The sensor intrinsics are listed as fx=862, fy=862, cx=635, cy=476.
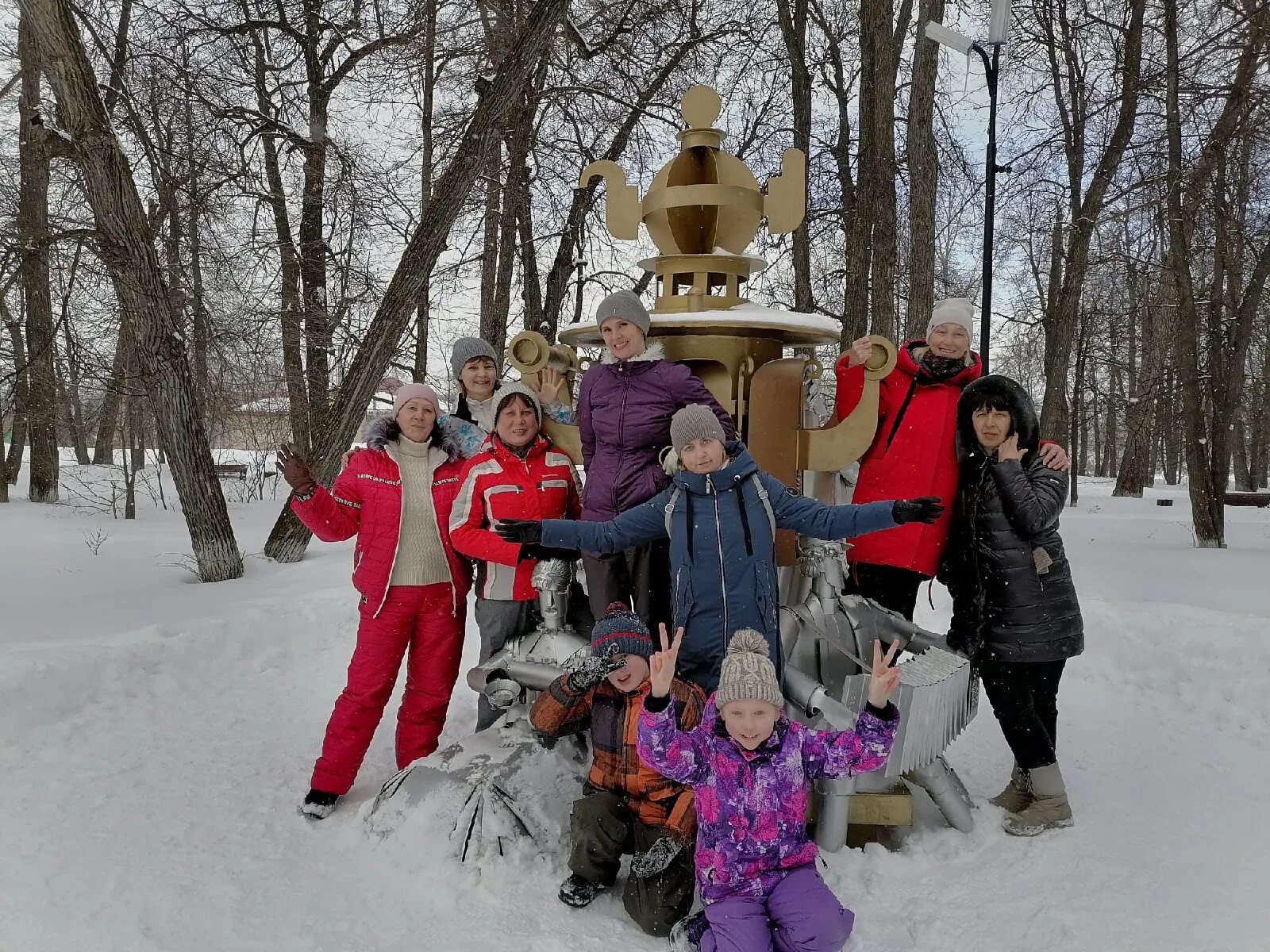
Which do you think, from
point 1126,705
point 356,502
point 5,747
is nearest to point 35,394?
point 5,747

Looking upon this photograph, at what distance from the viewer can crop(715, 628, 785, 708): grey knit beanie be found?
241 cm

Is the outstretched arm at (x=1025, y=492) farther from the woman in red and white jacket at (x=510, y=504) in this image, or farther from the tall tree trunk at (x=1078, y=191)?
the tall tree trunk at (x=1078, y=191)

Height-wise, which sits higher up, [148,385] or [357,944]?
[148,385]

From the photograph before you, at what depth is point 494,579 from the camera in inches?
139

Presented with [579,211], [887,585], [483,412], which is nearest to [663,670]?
[887,585]

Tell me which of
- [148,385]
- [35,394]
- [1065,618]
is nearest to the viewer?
[1065,618]

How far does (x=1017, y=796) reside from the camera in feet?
10.9

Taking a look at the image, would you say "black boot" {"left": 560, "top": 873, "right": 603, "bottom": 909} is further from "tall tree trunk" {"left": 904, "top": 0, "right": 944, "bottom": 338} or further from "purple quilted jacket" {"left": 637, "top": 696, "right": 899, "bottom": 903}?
"tall tree trunk" {"left": 904, "top": 0, "right": 944, "bottom": 338}

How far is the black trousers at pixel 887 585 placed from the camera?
12.1ft

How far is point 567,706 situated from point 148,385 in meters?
4.66

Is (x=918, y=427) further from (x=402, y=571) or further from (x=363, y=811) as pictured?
(x=363, y=811)

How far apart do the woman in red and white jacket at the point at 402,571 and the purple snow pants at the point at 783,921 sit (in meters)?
1.62

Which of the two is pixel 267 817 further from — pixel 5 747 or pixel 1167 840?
pixel 1167 840

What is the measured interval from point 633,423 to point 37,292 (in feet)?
33.6
